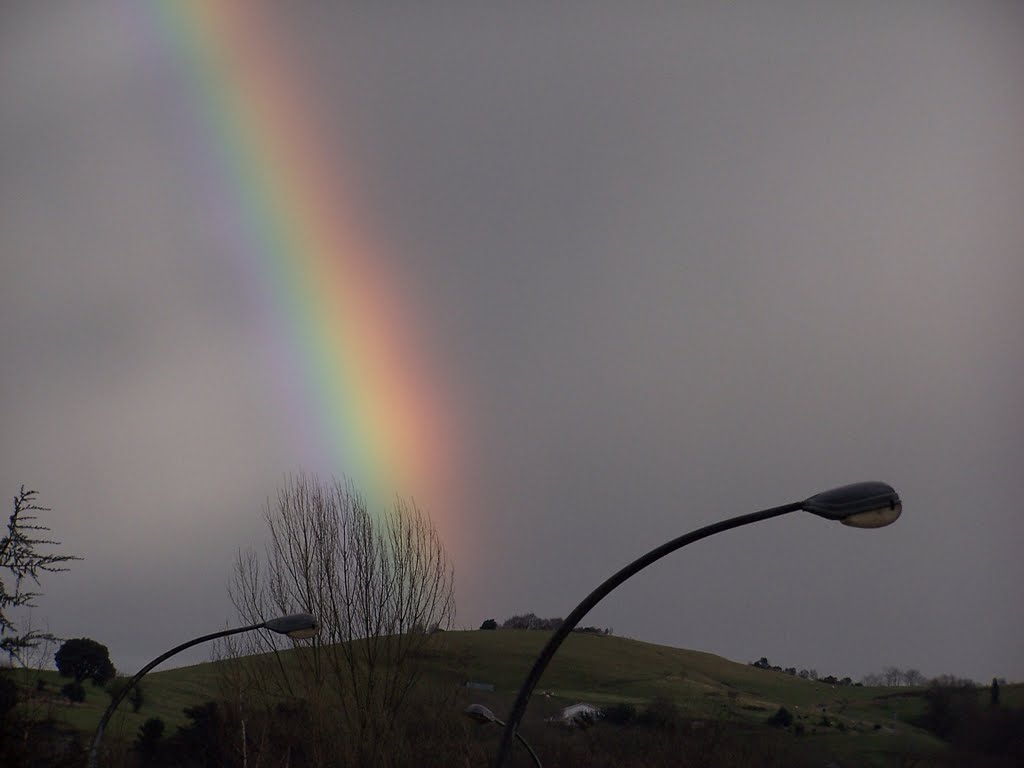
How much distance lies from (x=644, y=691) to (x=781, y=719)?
16370mm

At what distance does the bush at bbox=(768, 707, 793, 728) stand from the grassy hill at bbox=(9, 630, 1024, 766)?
0.83 m

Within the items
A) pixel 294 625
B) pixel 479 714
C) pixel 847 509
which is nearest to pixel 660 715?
pixel 479 714

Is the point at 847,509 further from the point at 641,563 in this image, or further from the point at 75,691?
the point at 75,691

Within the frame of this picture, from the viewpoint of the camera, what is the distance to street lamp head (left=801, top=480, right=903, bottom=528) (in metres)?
9.81

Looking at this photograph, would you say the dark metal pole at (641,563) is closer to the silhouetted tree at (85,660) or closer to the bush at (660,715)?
the bush at (660,715)

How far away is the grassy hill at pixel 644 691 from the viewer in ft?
212

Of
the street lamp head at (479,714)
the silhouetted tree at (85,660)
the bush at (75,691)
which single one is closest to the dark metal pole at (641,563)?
the street lamp head at (479,714)

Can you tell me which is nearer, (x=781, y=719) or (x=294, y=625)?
(x=294, y=625)

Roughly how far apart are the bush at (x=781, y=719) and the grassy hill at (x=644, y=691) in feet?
2.74

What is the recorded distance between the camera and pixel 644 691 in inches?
3664

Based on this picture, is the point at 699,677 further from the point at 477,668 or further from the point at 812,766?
the point at 812,766

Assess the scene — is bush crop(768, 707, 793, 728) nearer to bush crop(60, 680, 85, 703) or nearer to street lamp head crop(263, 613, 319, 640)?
bush crop(60, 680, 85, 703)

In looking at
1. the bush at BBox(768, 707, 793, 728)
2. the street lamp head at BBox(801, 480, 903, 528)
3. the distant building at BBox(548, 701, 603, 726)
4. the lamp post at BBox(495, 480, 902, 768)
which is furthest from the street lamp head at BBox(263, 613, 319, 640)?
the bush at BBox(768, 707, 793, 728)

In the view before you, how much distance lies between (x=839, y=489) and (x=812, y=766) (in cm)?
6054
